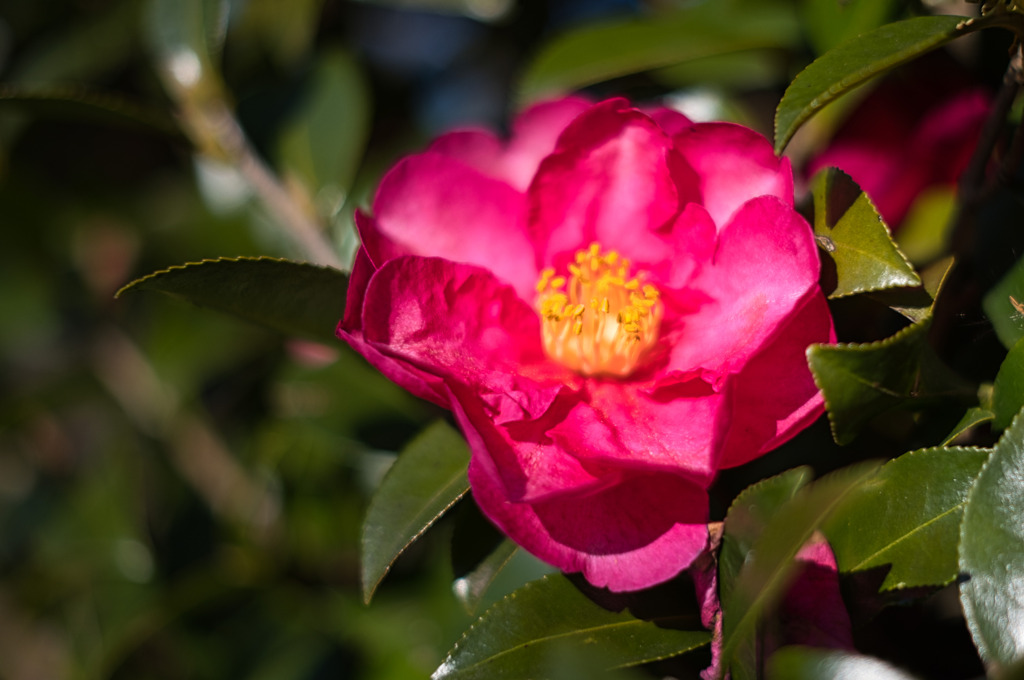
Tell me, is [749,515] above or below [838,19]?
below

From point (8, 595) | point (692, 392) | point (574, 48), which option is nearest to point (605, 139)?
point (692, 392)

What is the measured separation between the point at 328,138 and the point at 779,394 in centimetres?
80

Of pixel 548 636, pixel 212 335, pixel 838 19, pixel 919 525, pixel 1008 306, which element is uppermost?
pixel 838 19

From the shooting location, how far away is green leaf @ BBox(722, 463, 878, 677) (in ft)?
1.36

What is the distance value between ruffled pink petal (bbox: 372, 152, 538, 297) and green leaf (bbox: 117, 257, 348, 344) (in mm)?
69

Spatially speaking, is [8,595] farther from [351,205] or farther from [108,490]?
[351,205]

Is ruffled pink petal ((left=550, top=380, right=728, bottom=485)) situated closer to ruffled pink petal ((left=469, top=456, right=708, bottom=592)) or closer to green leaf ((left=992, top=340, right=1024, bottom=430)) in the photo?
ruffled pink petal ((left=469, top=456, right=708, bottom=592))

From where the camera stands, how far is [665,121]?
645 mm

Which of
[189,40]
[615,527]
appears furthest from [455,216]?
[189,40]

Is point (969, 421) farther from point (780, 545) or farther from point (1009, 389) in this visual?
point (780, 545)

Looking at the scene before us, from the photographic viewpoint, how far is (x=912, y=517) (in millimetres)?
536

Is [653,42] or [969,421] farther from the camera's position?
[653,42]

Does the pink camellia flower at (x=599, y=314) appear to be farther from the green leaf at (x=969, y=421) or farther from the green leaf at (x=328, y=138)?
the green leaf at (x=328, y=138)

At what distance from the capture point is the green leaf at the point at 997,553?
0.46m
